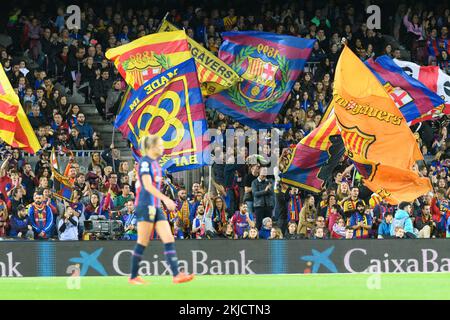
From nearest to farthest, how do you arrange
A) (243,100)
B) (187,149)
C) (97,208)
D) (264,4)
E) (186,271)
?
(186,271) → (187,149) → (97,208) → (243,100) → (264,4)

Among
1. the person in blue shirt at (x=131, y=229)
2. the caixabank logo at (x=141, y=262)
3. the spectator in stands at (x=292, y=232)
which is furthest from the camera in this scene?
the spectator in stands at (x=292, y=232)

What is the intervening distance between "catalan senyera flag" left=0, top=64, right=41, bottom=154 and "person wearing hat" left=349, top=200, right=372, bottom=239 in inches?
247

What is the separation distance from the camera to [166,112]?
68.2 feet

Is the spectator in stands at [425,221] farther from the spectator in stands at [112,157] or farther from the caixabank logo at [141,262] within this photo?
the spectator in stands at [112,157]

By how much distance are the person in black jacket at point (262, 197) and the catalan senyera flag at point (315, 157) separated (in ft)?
1.31

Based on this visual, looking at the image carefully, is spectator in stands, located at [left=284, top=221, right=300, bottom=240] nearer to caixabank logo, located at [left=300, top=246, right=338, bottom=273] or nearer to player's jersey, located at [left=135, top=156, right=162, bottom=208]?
caixabank logo, located at [left=300, top=246, right=338, bottom=273]

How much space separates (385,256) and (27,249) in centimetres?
620

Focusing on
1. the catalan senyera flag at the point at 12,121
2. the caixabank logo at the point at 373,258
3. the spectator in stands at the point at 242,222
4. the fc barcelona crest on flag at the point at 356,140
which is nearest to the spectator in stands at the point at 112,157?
the catalan senyera flag at the point at 12,121

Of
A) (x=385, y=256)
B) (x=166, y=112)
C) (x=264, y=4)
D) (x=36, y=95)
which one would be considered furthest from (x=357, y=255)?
(x=264, y=4)

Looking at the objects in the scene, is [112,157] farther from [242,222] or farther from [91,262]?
[91,262]

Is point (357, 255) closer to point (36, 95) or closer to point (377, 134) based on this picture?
point (377, 134)

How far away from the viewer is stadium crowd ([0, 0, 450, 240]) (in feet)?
70.8

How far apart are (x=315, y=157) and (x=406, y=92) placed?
7.83 ft

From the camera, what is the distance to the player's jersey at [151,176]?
13.9 meters
